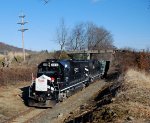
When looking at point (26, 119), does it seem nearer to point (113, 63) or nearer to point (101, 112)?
point (101, 112)

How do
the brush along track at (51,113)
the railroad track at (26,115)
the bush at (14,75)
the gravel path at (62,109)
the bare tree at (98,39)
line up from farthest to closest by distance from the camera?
the bare tree at (98,39), the bush at (14,75), the gravel path at (62,109), the brush along track at (51,113), the railroad track at (26,115)

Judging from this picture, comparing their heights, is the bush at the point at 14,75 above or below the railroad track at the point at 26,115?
above

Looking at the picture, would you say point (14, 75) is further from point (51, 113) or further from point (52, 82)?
point (51, 113)

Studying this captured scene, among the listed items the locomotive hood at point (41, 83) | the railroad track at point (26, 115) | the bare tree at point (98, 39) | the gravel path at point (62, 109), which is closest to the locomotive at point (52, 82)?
the locomotive hood at point (41, 83)

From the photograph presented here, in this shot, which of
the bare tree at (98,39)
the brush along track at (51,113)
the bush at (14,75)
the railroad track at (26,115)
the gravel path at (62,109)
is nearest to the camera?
the railroad track at (26,115)

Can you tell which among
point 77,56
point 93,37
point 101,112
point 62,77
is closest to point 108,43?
point 93,37

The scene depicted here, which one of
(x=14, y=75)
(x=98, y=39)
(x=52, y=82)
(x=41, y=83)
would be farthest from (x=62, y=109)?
(x=98, y=39)

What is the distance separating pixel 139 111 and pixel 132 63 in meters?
36.5

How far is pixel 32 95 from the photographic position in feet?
83.7

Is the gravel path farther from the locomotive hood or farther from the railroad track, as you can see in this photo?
the locomotive hood

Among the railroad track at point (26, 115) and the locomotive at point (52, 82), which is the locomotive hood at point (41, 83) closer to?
the locomotive at point (52, 82)

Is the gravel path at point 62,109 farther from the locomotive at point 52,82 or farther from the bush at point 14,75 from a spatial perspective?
the bush at point 14,75

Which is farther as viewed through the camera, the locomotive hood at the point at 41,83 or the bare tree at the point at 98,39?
the bare tree at the point at 98,39

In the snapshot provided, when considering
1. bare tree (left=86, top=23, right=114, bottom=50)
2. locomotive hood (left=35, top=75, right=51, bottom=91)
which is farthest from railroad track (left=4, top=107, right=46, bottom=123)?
bare tree (left=86, top=23, right=114, bottom=50)
